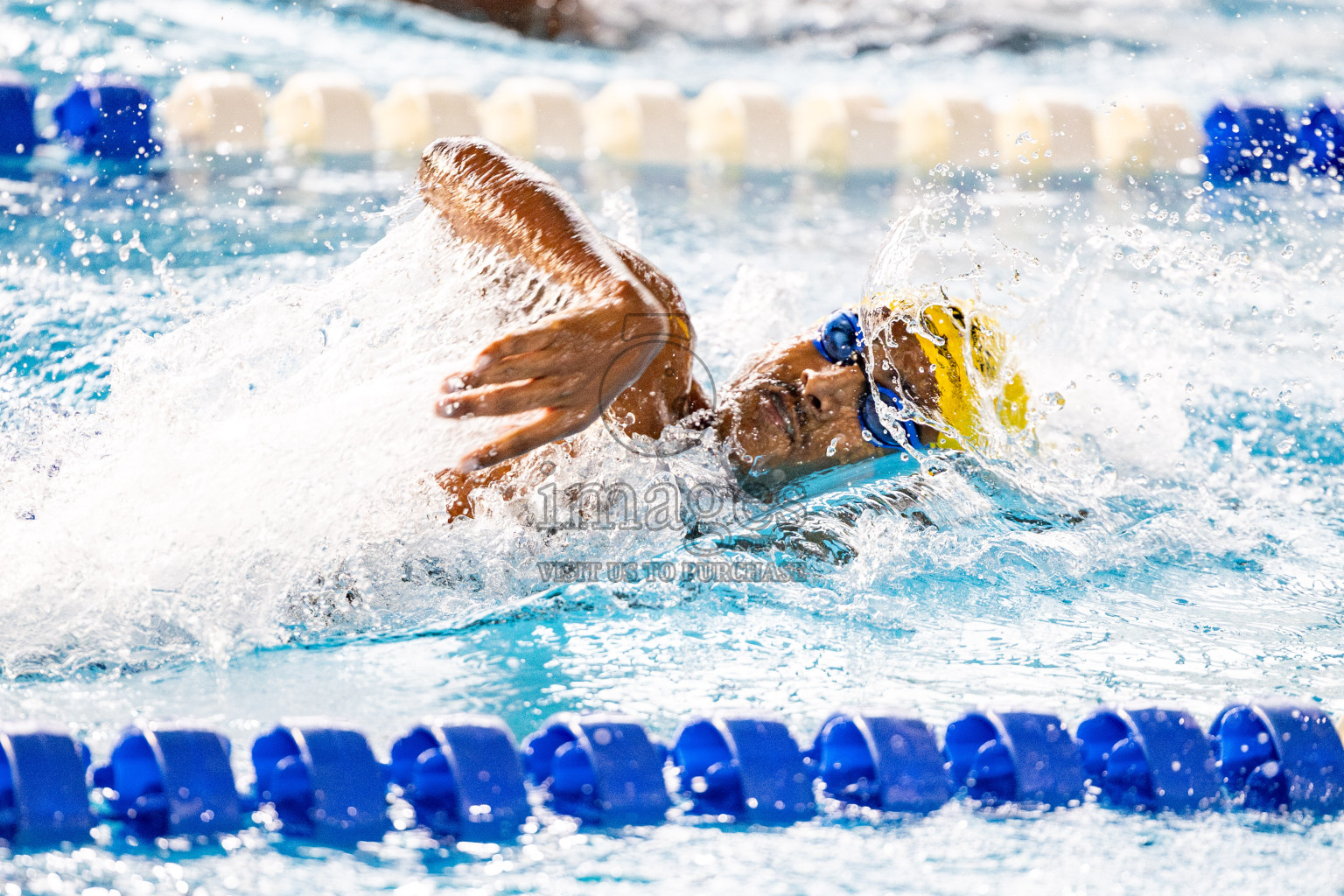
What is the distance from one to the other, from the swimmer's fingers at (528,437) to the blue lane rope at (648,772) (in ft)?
1.16

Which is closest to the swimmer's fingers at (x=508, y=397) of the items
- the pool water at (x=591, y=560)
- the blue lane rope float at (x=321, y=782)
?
the pool water at (x=591, y=560)

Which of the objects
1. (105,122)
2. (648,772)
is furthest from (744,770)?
(105,122)

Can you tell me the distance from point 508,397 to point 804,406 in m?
0.73

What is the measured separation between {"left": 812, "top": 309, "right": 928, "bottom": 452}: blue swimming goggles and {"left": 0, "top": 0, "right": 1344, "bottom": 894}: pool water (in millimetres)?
133

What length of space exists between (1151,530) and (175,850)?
6.28ft

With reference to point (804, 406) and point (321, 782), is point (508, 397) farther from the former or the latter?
point (804, 406)

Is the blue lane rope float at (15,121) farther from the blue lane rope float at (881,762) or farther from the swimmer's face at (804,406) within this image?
the blue lane rope float at (881,762)

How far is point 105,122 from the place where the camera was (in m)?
4.51

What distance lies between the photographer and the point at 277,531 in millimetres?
1897

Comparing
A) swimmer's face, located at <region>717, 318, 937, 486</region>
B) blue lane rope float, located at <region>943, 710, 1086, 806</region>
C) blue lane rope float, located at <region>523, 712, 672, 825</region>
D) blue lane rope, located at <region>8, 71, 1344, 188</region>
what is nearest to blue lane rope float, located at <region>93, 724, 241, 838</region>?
blue lane rope float, located at <region>523, 712, 672, 825</region>

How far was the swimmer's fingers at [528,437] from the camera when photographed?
1.65 m

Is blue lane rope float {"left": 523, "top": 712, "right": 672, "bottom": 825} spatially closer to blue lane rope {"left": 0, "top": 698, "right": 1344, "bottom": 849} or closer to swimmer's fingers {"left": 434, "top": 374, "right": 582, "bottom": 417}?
blue lane rope {"left": 0, "top": 698, "right": 1344, "bottom": 849}

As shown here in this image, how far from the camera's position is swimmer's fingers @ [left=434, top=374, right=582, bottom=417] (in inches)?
62.8

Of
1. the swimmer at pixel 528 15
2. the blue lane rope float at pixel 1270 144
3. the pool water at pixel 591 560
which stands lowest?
the pool water at pixel 591 560
